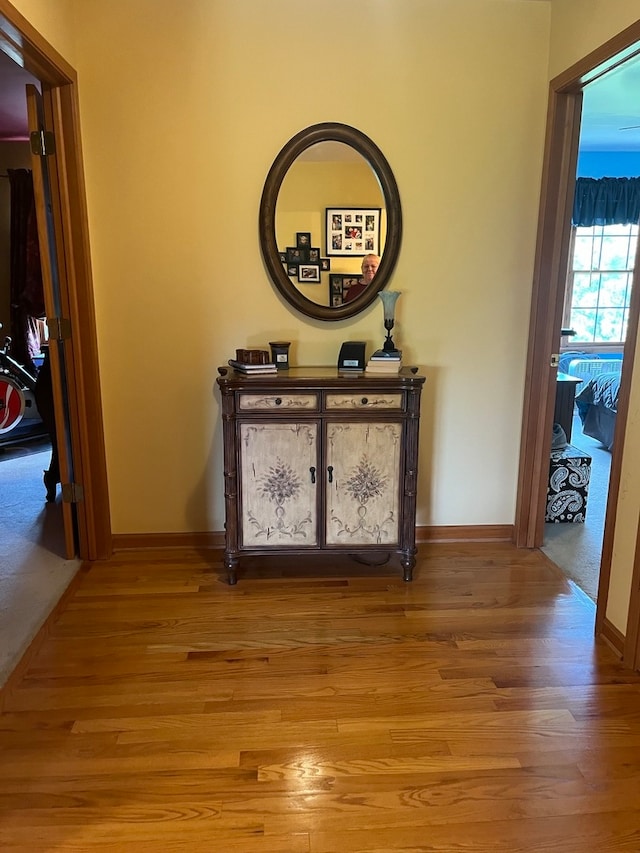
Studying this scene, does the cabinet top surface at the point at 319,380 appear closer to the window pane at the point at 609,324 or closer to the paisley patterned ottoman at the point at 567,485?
the paisley patterned ottoman at the point at 567,485

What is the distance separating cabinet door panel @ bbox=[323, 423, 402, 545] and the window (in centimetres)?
474

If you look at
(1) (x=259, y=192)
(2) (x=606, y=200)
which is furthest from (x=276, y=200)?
(2) (x=606, y=200)

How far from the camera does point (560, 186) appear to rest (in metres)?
2.81

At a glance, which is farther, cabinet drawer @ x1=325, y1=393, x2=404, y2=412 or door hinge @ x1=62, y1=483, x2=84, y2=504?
door hinge @ x1=62, y1=483, x2=84, y2=504

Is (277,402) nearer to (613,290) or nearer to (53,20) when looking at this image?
(53,20)

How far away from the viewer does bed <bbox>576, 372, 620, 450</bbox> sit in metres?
5.12

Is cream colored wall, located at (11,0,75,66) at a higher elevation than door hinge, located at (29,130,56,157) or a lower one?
higher

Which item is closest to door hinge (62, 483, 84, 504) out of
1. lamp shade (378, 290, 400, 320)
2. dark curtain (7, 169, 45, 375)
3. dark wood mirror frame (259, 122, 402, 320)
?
dark wood mirror frame (259, 122, 402, 320)

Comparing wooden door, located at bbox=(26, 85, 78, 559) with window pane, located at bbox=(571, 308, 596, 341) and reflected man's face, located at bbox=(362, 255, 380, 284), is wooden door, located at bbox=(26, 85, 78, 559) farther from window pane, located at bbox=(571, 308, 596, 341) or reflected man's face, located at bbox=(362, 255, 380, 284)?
window pane, located at bbox=(571, 308, 596, 341)

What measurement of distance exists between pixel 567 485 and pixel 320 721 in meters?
2.12

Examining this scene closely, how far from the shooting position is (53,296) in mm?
2719

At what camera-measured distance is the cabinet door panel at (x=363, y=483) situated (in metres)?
2.68

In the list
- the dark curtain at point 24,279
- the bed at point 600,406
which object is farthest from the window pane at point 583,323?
the dark curtain at point 24,279

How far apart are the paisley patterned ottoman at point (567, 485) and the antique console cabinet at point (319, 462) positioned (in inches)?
42.8
